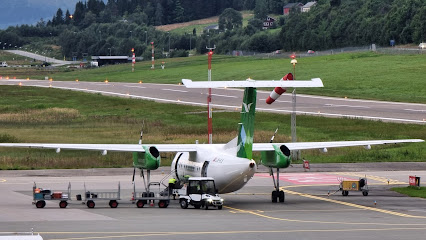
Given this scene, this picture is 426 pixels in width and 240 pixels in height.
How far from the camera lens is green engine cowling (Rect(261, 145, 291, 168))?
171 ft

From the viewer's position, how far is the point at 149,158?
52.3m

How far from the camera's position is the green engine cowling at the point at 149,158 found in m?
52.4

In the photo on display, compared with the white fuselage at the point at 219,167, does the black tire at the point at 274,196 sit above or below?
below

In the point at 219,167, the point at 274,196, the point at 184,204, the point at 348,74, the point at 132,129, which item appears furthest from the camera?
the point at 348,74

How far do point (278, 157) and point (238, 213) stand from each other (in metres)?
4.77

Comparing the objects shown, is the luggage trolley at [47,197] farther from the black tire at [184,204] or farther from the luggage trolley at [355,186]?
the luggage trolley at [355,186]

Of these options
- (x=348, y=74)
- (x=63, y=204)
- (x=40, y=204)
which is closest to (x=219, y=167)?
(x=63, y=204)

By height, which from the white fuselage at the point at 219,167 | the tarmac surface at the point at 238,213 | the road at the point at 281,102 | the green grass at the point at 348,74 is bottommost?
the tarmac surface at the point at 238,213

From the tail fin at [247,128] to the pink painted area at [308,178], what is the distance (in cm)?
1659

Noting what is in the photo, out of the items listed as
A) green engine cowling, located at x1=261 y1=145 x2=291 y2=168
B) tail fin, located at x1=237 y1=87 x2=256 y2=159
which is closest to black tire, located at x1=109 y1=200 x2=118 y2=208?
tail fin, located at x1=237 y1=87 x2=256 y2=159

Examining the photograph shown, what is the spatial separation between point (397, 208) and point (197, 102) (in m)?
82.4

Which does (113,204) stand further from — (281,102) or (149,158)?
(281,102)

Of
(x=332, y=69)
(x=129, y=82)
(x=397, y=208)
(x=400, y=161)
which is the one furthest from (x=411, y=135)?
(x=129, y=82)

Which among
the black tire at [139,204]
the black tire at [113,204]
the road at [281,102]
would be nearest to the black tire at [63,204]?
the black tire at [113,204]
